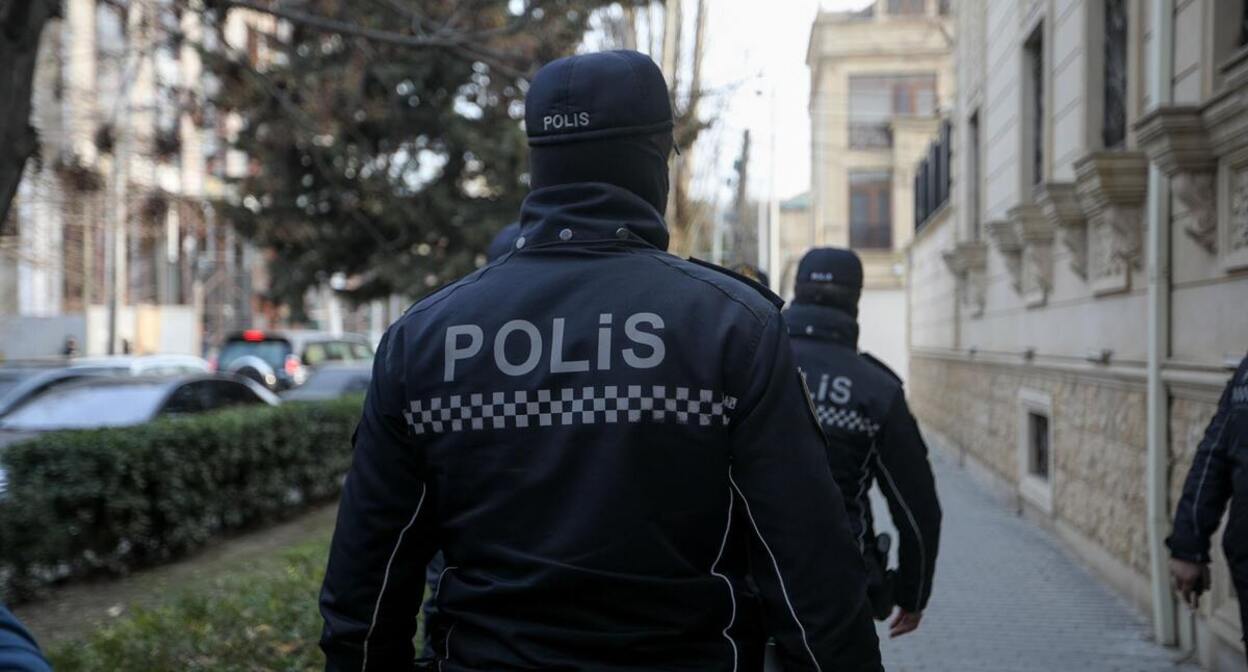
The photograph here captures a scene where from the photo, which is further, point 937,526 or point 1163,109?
point 1163,109

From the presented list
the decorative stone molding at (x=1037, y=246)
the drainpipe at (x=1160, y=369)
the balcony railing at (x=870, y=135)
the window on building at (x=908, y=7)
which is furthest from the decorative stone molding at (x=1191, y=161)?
the window on building at (x=908, y=7)

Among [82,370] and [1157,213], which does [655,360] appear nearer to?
[1157,213]

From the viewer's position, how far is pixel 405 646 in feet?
7.20

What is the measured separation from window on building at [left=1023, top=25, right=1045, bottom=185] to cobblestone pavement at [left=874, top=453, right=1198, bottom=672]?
3.49 meters

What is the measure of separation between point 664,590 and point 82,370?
1352 cm

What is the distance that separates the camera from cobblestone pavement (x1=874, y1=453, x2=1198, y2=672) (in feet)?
20.7

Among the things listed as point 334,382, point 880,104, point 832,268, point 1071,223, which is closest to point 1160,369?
point 1071,223

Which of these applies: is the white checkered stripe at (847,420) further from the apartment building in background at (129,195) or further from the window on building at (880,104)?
the window on building at (880,104)

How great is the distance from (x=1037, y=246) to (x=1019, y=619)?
3.83 meters

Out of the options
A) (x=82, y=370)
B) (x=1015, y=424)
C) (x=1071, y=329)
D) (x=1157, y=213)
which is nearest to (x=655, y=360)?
(x=1157, y=213)

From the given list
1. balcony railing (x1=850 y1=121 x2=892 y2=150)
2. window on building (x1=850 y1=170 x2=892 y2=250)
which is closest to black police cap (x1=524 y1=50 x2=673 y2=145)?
window on building (x1=850 y1=170 x2=892 y2=250)

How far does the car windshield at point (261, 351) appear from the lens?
22.7m

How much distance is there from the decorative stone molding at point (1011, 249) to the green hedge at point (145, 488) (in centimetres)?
714

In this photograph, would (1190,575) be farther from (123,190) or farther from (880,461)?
(123,190)
